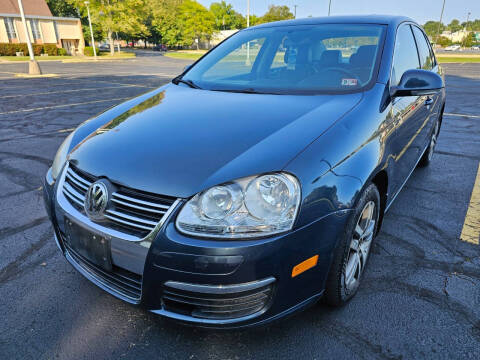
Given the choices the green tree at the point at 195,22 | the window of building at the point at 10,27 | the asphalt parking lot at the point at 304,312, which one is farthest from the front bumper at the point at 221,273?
the green tree at the point at 195,22

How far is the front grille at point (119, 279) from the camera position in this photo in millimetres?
1592

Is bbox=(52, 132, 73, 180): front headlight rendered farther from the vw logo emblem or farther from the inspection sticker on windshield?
the inspection sticker on windshield

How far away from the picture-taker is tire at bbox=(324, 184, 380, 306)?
1.70 meters

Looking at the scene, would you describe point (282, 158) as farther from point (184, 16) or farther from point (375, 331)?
point (184, 16)

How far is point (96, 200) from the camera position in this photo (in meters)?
1.62

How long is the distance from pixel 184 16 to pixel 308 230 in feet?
230

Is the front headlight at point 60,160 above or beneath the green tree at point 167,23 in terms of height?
beneath

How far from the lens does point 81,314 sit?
1.97 meters

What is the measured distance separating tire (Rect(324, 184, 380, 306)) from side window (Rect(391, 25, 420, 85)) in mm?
901

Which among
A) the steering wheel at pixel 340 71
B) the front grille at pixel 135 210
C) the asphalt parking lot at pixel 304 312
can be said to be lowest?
the asphalt parking lot at pixel 304 312

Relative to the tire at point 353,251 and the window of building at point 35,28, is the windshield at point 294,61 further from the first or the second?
the window of building at point 35,28

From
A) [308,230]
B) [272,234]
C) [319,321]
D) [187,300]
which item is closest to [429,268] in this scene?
[319,321]

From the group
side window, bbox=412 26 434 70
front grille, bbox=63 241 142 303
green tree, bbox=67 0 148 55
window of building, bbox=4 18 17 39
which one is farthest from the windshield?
window of building, bbox=4 18 17 39

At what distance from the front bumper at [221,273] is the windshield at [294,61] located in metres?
1.20
